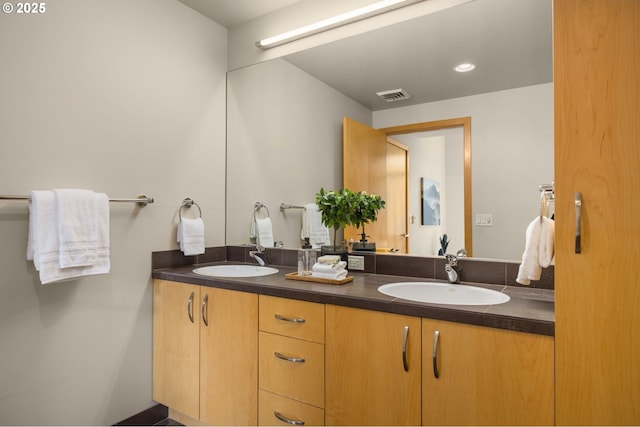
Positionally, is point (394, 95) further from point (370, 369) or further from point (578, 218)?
point (370, 369)

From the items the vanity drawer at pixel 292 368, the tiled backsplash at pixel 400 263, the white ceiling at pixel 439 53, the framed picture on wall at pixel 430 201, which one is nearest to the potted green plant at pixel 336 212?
the tiled backsplash at pixel 400 263

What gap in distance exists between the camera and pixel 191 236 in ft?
7.25

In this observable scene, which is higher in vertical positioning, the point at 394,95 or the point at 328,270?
the point at 394,95

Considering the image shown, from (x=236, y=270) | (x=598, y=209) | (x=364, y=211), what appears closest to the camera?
(x=598, y=209)

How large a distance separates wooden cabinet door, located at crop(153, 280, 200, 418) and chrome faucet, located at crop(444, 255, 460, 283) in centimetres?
123

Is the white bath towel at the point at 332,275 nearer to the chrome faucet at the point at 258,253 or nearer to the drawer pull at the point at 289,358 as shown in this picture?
the drawer pull at the point at 289,358

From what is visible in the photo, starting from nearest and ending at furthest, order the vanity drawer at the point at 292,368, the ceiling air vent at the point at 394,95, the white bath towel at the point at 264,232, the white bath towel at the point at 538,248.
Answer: the white bath towel at the point at 538,248, the vanity drawer at the point at 292,368, the ceiling air vent at the point at 394,95, the white bath towel at the point at 264,232

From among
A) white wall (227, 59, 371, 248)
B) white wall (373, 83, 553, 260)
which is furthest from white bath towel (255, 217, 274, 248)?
white wall (373, 83, 553, 260)

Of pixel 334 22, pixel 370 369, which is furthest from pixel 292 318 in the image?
pixel 334 22

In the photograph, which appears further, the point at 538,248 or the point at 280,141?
the point at 280,141

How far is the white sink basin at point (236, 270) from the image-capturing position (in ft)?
7.16

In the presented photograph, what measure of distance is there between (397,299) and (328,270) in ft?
1.45

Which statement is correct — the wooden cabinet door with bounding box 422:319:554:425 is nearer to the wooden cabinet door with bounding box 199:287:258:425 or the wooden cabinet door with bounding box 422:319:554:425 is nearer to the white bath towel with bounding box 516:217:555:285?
the white bath towel with bounding box 516:217:555:285

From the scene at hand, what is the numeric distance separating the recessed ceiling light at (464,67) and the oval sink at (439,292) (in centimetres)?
105
